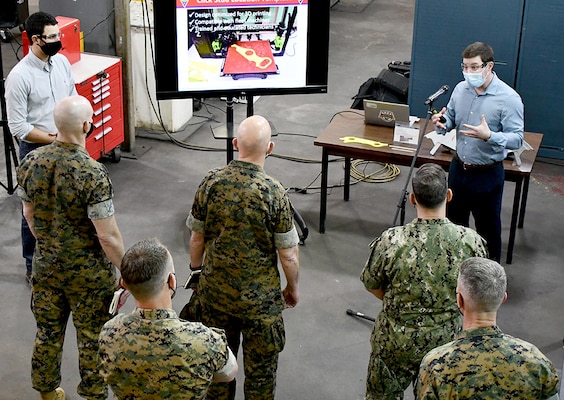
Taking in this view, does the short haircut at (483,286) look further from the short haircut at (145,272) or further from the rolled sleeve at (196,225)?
the rolled sleeve at (196,225)

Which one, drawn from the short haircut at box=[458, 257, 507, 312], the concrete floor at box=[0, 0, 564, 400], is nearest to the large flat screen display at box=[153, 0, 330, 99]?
the concrete floor at box=[0, 0, 564, 400]

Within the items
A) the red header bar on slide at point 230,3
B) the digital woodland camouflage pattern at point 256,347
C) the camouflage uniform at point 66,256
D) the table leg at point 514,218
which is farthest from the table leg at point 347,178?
the camouflage uniform at point 66,256

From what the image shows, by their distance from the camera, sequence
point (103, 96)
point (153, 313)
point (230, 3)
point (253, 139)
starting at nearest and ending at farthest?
point (153, 313)
point (253, 139)
point (230, 3)
point (103, 96)

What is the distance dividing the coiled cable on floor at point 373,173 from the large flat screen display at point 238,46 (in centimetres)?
168

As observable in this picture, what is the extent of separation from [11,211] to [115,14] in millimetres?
2004

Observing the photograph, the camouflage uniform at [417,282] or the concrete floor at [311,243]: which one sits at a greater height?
the camouflage uniform at [417,282]

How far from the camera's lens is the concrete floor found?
4949 mm

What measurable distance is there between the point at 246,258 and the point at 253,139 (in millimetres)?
551

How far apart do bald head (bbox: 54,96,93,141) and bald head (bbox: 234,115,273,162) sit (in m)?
0.76

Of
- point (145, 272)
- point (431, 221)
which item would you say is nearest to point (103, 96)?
point (431, 221)

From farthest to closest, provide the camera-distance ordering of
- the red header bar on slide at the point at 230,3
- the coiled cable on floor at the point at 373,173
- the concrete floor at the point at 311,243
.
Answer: the coiled cable on floor at the point at 373,173
the red header bar on slide at the point at 230,3
the concrete floor at the point at 311,243

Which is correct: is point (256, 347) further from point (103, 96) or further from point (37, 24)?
point (103, 96)

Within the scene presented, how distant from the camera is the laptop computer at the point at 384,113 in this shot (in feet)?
20.6

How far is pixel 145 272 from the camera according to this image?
3.01 m
